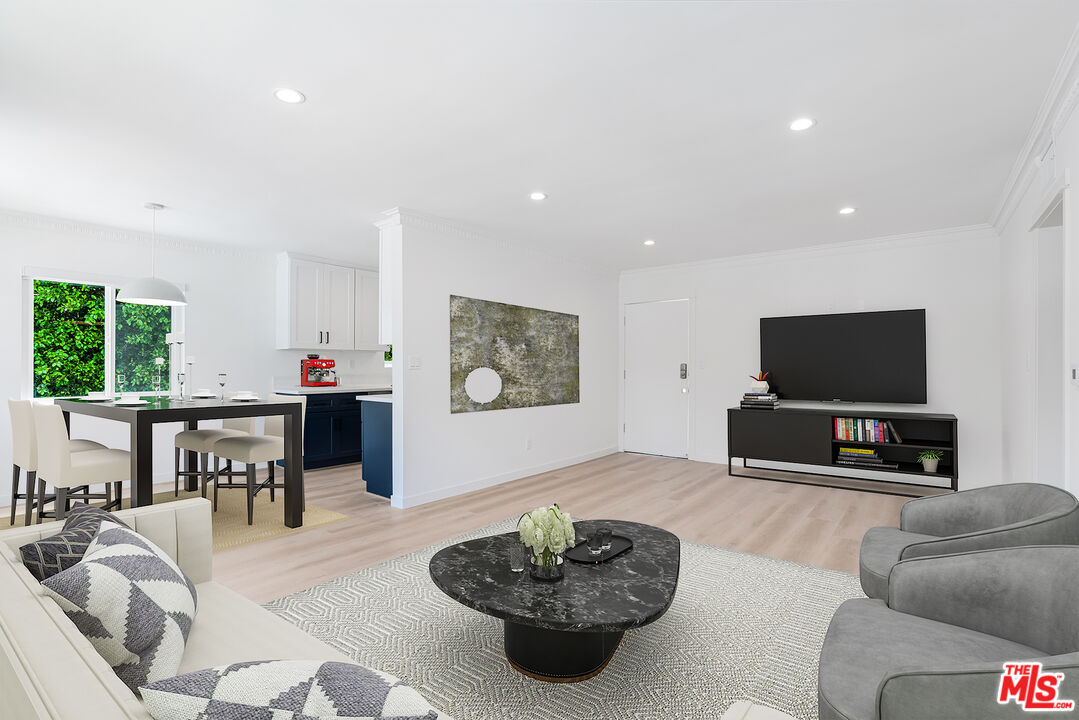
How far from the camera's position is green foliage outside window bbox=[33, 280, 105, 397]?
4.84 m

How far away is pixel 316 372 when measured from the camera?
21.5 feet

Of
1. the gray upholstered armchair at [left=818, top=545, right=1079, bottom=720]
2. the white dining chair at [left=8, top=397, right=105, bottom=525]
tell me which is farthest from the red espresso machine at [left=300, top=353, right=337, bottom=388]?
the gray upholstered armchair at [left=818, top=545, right=1079, bottom=720]

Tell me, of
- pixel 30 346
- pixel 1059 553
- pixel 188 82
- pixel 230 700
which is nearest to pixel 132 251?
A: pixel 30 346

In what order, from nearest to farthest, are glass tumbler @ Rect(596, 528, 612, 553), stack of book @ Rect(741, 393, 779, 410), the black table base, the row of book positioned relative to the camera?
the black table base
glass tumbler @ Rect(596, 528, 612, 553)
the row of book
stack of book @ Rect(741, 393, 779, 410)

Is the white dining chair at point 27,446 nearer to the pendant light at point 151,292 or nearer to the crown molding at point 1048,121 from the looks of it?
the pendant light at point 151,292

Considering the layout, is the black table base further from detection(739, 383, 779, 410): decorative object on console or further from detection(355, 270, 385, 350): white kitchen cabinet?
detection(355, 270, 385, 350): white kitchen cabinet

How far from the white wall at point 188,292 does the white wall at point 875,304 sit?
4491mm

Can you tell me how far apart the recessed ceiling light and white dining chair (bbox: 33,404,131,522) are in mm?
2375

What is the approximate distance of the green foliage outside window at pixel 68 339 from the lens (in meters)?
4.84

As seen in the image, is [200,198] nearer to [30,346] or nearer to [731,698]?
[30,346]

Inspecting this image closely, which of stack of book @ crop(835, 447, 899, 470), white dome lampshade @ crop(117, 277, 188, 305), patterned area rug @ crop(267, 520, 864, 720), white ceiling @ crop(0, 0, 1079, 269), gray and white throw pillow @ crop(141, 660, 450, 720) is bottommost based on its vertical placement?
patterned area rug @ crop(267, 520, 864, 720)

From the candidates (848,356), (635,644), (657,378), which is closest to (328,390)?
(657,378)

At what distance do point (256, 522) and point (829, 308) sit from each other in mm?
5676

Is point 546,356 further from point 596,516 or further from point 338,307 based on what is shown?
point 338,307
